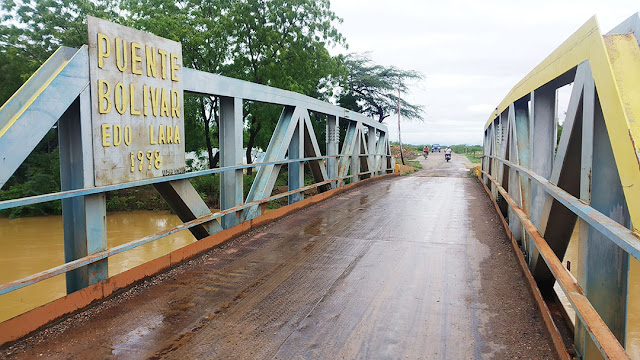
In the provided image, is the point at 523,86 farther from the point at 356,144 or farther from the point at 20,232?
the point at 20,232

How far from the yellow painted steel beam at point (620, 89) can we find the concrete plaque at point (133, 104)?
13.4 feet

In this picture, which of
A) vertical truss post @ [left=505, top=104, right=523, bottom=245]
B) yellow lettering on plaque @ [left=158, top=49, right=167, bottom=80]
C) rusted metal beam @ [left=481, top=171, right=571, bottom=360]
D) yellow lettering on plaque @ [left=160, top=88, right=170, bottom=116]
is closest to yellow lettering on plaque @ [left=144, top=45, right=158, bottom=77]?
yellow lettering on plaque @ [left=158, top=49, right=167, bottom=80]

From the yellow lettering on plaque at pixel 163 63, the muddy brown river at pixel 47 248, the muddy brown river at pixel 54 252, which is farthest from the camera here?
the muddy brown river at pixel 47 248

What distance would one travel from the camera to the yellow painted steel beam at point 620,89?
2475mm

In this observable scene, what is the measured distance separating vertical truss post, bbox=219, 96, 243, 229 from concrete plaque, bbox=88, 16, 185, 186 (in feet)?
4.14

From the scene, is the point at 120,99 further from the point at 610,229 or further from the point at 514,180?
the point at 514,180

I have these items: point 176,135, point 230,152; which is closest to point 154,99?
point 176,135

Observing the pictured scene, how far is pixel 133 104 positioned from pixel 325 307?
2860mm

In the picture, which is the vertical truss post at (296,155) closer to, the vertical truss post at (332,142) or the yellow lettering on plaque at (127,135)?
the vertical truss post at (332,142)

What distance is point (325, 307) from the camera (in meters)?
4.38

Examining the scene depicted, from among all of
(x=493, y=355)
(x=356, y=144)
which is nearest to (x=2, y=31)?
(x=356, y=144)

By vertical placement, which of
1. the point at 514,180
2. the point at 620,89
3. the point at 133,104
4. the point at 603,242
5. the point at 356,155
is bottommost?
the point at 603,242

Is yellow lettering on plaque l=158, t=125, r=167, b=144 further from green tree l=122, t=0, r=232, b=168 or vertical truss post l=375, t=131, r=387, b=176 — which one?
vertical truss post l=375, t=131, r=387, b=176

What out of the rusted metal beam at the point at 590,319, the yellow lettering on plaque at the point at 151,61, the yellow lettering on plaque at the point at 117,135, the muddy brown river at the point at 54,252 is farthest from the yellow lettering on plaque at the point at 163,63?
Result: the muddy brown river at the point at 54,252
